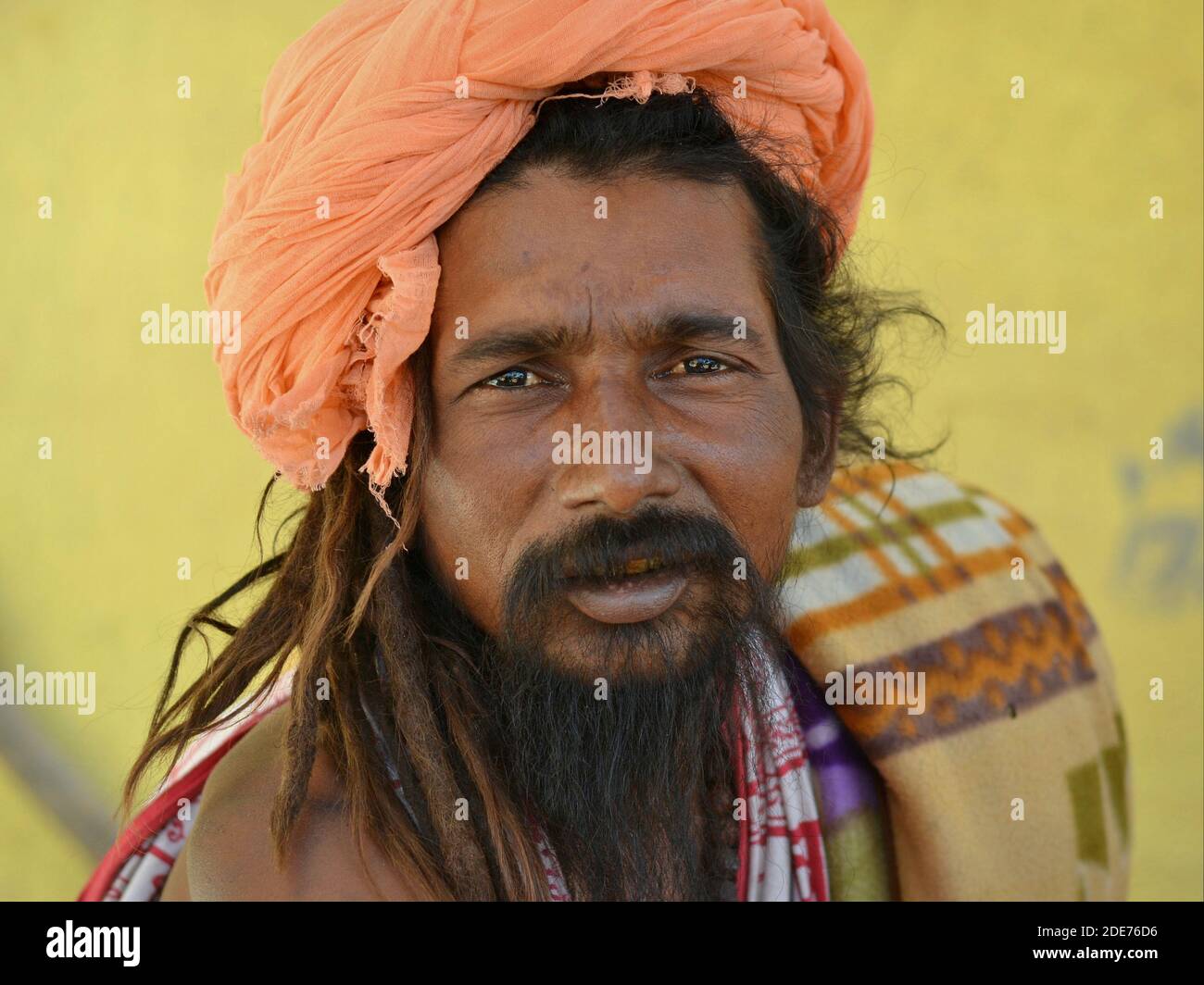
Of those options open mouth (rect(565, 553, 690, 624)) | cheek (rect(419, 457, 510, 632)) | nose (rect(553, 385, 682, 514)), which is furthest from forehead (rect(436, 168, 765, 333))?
open mouth (rect(565, 553, 690, 624))

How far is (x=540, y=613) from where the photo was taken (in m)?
2.01

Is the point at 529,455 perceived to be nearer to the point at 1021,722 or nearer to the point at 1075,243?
the point at 1021,722

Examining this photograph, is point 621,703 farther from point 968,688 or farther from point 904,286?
point 904,286

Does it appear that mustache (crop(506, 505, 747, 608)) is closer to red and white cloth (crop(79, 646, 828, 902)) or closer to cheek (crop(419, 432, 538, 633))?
cheek (crop(419, 432, 538, 633))

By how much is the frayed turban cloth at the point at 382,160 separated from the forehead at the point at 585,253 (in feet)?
0.19

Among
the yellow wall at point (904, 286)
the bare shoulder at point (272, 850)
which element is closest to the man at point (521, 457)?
the bare shoulder at point (272, 850)

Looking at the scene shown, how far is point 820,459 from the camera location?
7.89ft

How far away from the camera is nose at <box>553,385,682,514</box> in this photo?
192cm

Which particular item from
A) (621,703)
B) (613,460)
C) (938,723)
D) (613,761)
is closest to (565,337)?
(613,460)

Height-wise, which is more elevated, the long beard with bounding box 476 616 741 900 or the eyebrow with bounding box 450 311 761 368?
the eyebrow with bounding box 450 311 761 368

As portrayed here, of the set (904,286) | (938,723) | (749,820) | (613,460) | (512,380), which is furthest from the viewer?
(904,286)

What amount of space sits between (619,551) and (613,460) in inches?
5.3

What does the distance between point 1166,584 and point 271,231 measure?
2847mm
